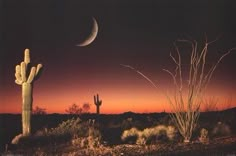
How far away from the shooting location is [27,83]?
13977mm

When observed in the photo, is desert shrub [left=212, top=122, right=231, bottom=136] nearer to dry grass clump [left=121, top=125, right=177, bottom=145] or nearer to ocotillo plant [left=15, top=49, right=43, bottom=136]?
dry grass clump [left=121, top=125, right=177, bottom=145]

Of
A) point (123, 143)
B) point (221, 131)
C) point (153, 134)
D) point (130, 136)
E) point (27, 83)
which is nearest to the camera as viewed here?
point (123, 143)

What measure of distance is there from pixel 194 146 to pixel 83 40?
678 cm

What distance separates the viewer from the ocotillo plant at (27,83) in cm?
1385

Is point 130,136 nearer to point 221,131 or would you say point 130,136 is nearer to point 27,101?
point 221,131

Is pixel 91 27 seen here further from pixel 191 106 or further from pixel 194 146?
pixel 194 146

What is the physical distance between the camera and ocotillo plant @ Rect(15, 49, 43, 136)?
13.9 m

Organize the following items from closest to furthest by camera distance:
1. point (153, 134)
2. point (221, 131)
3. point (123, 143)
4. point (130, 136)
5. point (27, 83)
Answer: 1. point (123, 143)
2. point (27, 83)
3. point (153, 134)
4. point (130, 136)
5. point (221, 131)

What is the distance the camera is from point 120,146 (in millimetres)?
12422

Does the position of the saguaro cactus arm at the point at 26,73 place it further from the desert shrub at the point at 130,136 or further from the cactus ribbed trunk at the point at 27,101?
the desert shrub at the point at 130,136

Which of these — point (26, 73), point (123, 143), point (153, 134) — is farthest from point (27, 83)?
point (153, 134)

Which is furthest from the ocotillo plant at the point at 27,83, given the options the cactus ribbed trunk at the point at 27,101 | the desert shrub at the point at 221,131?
the desert shrub at the point at 221,131

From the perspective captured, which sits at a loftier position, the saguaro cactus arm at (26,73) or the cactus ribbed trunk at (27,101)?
the saguaro cactus arm at (26,73)

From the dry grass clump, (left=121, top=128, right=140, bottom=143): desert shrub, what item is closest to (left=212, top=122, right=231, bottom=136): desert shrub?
the dry grass clump
